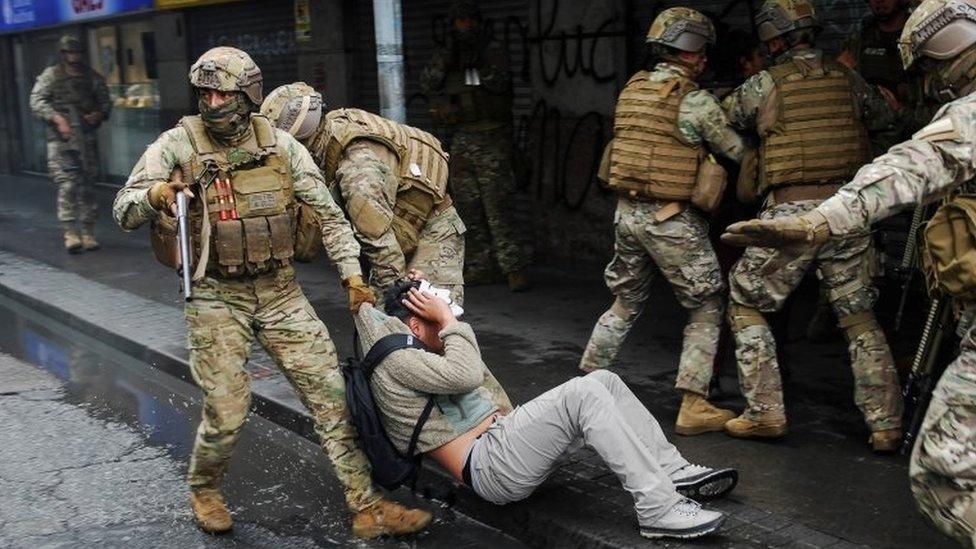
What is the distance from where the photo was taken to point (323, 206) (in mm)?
4992

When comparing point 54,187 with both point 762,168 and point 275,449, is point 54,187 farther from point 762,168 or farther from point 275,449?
point 762,168

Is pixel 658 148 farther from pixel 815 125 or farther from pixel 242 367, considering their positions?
pixel 242 367

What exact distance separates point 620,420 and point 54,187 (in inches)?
570

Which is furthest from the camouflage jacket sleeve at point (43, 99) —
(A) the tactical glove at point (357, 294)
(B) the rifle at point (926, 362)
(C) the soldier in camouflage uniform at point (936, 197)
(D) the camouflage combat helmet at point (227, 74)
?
(C) the soldier in camouflage uniform at point (936, 197)

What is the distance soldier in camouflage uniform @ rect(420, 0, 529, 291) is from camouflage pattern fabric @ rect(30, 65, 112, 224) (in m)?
4.04

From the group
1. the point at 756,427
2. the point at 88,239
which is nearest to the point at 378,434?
the point at 756,427

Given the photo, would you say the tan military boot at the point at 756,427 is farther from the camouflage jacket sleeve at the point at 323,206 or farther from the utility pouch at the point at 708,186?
the camouflage jacket sleeve at the point at 323,206

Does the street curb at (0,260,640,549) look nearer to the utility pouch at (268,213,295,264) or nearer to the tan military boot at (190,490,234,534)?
the tan military boot at (190,490,234,534)

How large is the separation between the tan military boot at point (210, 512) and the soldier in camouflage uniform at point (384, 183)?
109cm

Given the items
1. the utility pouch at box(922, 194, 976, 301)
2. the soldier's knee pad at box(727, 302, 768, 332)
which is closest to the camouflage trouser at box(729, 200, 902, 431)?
the soldier's knee pad at box(727, 302, 768, 332)

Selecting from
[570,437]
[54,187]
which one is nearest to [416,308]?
[570,437]

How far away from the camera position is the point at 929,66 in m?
3.86

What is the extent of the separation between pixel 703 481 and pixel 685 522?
34 centimetres

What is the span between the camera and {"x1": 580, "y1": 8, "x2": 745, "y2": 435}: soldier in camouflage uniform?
18.5 ft
